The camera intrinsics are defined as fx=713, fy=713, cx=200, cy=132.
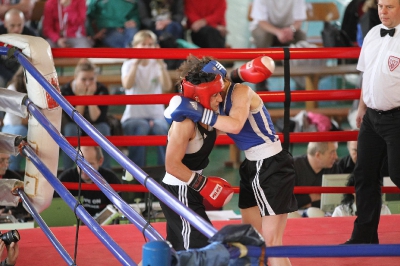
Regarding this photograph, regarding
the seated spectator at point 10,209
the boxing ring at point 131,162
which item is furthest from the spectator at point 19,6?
the boxing ring at point 131,162

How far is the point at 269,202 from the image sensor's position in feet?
10.7

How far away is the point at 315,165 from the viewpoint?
592 centimetres

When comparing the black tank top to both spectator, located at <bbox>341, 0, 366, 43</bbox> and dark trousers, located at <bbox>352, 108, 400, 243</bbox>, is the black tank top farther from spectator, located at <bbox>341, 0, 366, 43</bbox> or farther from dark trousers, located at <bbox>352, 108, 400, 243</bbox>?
spectator, located at <bbox>341, 0, 366, 43</bbox>

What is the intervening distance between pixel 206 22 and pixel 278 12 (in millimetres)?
856

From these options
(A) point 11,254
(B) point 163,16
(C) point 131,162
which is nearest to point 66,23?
(B) point 163,16

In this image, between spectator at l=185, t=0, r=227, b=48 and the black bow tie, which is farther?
spectator at l=185, t=0, r=227, b=48

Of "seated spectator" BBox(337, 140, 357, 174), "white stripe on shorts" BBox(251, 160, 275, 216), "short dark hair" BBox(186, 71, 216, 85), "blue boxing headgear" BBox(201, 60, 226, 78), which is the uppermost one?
"blue boxing headgear" BBox(201, 60, 226, 78)

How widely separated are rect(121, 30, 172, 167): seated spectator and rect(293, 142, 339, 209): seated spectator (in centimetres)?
164

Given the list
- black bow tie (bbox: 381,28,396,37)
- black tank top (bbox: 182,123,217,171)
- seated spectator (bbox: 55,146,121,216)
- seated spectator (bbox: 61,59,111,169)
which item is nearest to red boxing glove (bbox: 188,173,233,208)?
black tank top (bbox: 182,123,217,171)

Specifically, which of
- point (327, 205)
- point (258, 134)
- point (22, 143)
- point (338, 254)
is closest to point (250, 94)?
point (258, 134)

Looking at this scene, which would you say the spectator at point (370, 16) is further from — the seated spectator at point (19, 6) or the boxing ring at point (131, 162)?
the seated spectator at point (19, 6)

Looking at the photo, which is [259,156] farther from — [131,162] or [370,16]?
[370,16]

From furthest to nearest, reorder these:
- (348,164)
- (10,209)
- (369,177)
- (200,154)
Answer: (348,164) → (10,209) → (369,177) → (200,154)

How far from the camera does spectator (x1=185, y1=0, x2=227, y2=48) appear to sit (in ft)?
27.5
